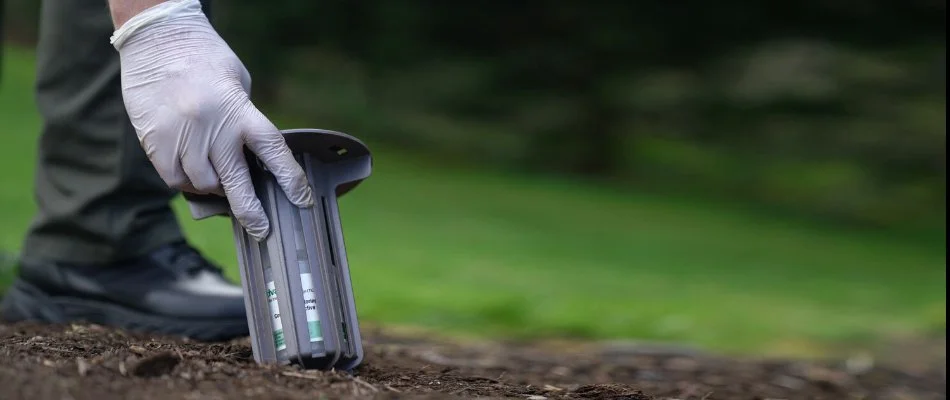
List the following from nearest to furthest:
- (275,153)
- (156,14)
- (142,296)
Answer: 1. (275,153)
2. (156,14)
3. (142,296)

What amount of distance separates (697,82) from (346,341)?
858 centimetres

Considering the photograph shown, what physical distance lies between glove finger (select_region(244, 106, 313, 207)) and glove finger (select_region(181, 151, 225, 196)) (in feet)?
Answer: 0.21

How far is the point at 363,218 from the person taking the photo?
24.7ft

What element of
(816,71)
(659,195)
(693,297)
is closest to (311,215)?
(693,297)

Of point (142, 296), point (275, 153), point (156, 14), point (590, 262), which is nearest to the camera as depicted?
point (275, 153)

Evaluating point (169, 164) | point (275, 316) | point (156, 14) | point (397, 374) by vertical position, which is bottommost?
point (397, 374)

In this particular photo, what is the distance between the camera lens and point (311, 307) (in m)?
1.43

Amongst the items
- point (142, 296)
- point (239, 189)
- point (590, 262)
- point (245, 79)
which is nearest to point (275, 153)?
point (239, 189)

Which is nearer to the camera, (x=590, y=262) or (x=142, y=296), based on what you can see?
(x=142, y=296)

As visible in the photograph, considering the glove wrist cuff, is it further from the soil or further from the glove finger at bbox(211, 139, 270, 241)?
the soil

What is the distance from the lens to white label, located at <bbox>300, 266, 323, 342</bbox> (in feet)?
4.68

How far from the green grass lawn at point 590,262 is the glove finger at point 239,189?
2.00 meters

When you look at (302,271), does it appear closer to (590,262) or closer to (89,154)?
→ (89,154)

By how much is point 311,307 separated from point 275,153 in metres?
0.21
